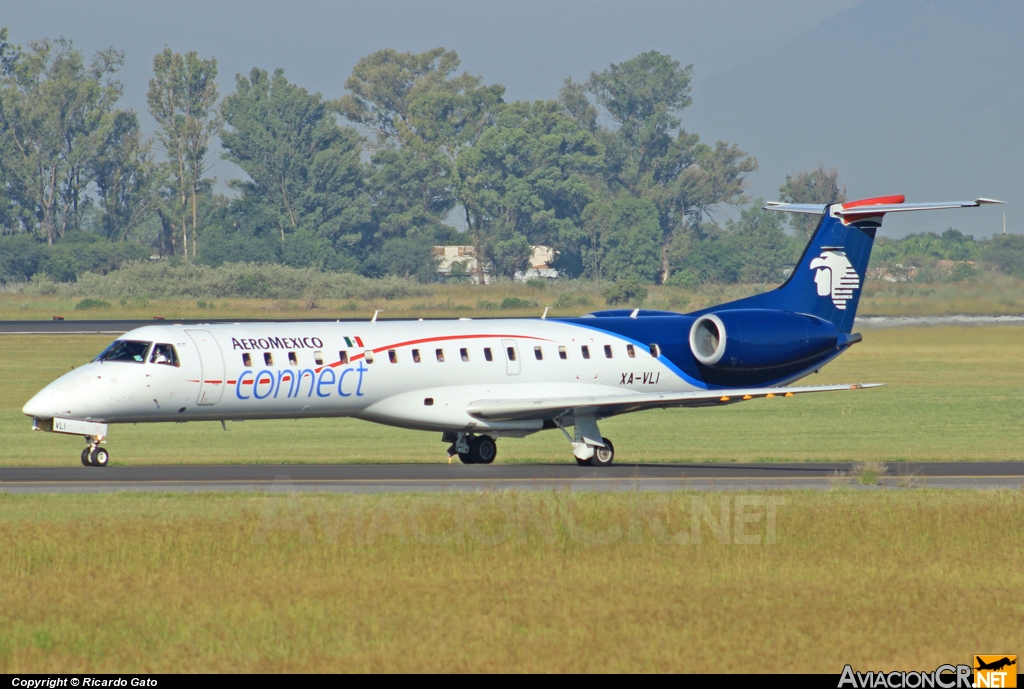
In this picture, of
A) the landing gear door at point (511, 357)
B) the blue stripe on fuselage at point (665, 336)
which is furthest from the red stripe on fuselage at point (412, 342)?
the blue stripe on fuselage at point (665, 336)

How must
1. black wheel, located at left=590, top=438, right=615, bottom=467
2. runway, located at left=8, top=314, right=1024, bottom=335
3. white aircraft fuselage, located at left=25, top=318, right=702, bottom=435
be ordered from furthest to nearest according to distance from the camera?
runway, located at left=8, top=314, right=1024, bottom=335 < black wheel, located at left=590, top=438, right=615, bottom=467 < white aircraft fuselage, located at left=25, top=318, right=702, bottom=435

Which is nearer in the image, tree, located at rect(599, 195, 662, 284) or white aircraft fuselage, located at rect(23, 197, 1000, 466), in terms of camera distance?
white aircraft fuselage, located at rect(23, 197, 1000, 466)

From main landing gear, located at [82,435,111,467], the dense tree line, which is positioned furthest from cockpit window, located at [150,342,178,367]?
the dense tree line

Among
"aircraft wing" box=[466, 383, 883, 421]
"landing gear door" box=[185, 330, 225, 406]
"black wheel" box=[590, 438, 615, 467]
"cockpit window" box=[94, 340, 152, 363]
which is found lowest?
"black wheel" box=[590, 438, 615, 467]

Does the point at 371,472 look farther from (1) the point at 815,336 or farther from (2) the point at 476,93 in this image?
(2) the point at 476,93

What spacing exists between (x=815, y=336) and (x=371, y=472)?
40.3 ft

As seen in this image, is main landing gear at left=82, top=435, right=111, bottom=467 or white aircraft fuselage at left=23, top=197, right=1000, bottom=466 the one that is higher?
white aircraft fuselage at left=23, top=197, right=1000, bottom=466

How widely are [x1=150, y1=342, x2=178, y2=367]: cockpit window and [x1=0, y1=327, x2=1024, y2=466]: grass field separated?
4.83 meters

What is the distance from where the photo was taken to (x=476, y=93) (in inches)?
6403

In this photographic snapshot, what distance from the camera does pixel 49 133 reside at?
148875 mm

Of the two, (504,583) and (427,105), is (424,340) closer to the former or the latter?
(504,583)

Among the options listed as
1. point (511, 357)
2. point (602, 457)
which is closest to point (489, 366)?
point (511, 357)

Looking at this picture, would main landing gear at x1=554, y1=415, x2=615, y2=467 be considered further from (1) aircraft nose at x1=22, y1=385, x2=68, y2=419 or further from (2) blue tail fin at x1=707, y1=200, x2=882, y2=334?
(1) aircraft nose at x1=22, y1=385, x2=68, y2=419

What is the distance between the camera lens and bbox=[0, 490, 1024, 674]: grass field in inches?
548
